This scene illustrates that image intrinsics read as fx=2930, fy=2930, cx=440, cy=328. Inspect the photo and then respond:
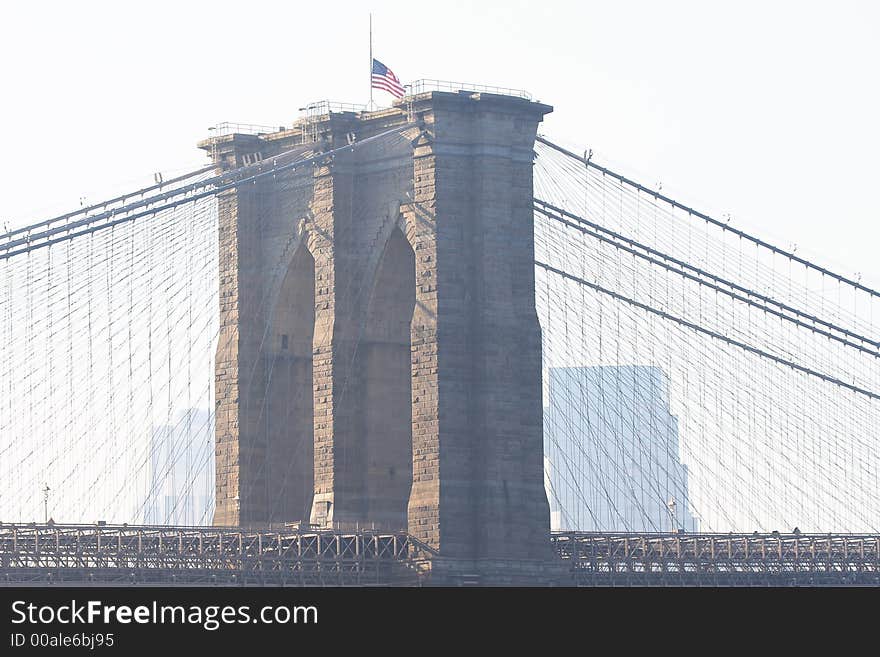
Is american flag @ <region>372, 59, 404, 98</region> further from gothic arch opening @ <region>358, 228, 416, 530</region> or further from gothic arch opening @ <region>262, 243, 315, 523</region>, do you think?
gothic arch opening @ <region>262, 243, 315, 523</region>

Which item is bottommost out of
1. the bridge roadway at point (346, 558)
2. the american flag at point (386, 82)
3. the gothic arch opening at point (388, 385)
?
the bridge roadway at point (346, 558)

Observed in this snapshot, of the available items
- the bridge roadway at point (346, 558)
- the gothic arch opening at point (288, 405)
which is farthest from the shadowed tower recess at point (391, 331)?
the bridge roadway at point (346, 558)

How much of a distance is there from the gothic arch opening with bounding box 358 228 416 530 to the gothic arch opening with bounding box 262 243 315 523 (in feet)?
14.5

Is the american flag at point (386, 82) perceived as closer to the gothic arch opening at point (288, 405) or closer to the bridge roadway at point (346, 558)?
the gothic arch opening at point (288, 405)

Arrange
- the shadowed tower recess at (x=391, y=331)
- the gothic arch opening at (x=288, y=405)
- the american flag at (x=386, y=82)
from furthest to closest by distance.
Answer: the gothic arch opening at (x=288, y=405) → the american flag at (x=386, y=82) → the shadowed tower recess at (x=391, y=331)

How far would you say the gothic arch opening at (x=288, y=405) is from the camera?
133250 millimetres

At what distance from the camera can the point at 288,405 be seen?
13350 centimetres

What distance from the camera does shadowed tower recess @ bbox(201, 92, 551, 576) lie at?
124625 millimetres

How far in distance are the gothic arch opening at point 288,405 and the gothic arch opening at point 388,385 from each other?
4.41m

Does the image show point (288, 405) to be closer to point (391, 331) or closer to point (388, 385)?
point (388, 385)

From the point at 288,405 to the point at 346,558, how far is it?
13.2 m

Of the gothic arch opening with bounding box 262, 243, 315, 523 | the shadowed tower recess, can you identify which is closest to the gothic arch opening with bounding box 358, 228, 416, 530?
the shadowed tower recess
